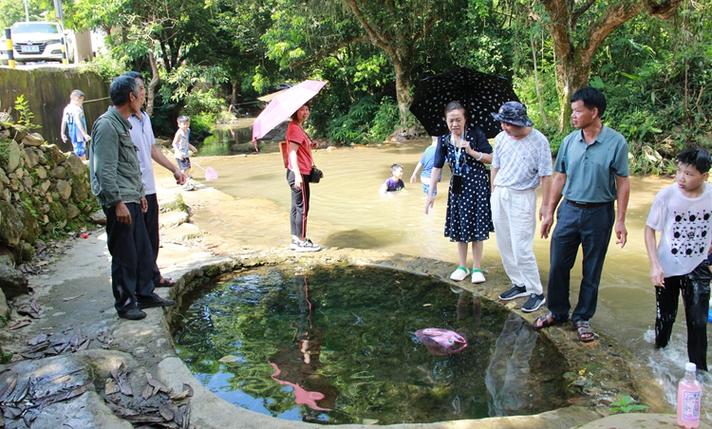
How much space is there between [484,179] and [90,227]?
517cm

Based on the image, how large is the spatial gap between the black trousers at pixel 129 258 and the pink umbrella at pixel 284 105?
196 centimetres

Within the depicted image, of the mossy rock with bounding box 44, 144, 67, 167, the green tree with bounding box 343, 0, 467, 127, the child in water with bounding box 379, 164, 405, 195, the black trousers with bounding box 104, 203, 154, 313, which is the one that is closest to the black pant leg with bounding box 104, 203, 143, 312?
the black trousers with bounding box 104, 203, 154, 313

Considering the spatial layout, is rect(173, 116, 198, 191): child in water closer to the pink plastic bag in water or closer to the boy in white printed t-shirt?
the pink plastic bag in water

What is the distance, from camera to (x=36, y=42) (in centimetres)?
1878

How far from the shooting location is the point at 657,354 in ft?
13.3

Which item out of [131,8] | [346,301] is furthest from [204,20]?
[346,301]

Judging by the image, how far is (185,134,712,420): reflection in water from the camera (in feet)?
14.9

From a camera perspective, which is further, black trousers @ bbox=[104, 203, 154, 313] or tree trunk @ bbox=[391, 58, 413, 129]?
tree trunk @ bbox=[391, 58, 413, 129]

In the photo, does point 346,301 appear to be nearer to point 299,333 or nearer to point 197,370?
point 299,333

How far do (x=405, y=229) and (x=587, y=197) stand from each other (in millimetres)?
4142

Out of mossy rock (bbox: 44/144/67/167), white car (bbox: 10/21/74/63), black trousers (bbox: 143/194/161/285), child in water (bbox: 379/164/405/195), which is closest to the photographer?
black trousers (bbox: 143/194/161/285)

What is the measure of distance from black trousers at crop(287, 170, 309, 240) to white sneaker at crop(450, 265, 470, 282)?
187 cm

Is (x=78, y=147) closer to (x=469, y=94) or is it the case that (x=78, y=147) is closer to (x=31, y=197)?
(x=31, y=197)

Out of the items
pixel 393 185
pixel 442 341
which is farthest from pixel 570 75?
pixel 442 341
